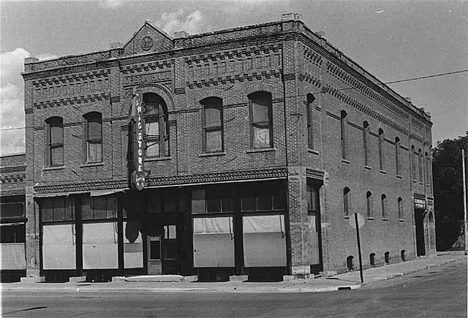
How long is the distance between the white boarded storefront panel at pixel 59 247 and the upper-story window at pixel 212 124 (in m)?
7.77

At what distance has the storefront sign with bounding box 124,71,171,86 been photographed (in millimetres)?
30844

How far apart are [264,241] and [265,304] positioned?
365 inches

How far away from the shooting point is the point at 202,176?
29641mm

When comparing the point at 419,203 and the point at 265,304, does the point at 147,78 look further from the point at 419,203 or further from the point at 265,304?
the point at 419,203

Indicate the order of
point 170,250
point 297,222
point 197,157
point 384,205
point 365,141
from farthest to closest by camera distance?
1. point 384,205
2. point 365,141
3. point 170,250
4. point 197,157
5. point 297,222

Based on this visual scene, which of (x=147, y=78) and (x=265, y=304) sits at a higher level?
(x=147, y=78)

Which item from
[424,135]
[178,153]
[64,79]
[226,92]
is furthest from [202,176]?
[424,135]

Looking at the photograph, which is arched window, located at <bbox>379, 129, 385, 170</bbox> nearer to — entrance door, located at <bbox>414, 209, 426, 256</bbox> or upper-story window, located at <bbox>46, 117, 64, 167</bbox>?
entrance door, located at <bbox>414, 209, 426, 256</bbox>

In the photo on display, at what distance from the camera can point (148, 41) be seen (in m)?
31.3

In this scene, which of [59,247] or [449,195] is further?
[449,195]

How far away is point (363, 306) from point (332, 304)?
120 centimetres

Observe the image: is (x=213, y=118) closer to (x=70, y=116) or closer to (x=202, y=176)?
(x=202, y=176)

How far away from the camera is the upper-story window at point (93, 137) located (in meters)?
32.5

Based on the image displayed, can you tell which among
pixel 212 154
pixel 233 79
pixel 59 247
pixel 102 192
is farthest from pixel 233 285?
pixel 59 247
